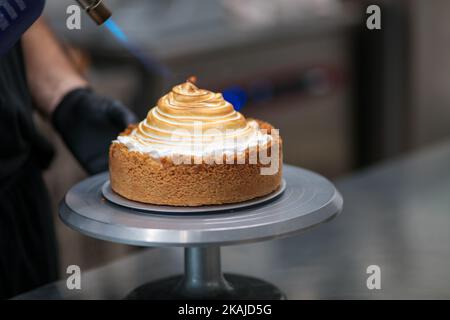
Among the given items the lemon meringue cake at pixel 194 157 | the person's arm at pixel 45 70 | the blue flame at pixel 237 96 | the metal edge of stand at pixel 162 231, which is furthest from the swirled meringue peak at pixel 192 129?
the blue flame at pixel 237 96

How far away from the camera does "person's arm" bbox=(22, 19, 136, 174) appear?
148 centimetres

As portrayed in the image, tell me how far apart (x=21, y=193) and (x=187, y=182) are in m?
0.56

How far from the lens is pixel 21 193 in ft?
4.88

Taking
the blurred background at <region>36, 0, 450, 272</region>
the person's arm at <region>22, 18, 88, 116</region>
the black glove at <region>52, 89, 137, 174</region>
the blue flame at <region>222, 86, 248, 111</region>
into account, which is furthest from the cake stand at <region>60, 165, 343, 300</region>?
the blue flame at <region>222, 86, 248, 111</region>

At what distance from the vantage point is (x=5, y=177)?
1430 mm

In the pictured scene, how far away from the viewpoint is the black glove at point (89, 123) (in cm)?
148

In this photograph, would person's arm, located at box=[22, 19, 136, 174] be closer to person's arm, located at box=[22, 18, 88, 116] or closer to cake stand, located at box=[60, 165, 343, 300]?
person's arm, located at box=[22, 18, 88, 116]

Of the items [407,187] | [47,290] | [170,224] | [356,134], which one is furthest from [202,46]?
[170,224]

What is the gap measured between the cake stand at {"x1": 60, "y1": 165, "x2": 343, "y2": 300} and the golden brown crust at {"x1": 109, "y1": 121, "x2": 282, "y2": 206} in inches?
0.7

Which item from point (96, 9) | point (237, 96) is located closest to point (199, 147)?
point (96, 9)

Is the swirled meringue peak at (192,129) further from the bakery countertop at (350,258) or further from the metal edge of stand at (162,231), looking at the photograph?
the bakery countertop at (350,258)

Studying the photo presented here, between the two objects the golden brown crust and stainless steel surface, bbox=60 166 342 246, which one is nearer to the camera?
stainless steel surface, bbox=60 166 342 246

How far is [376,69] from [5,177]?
101 inches

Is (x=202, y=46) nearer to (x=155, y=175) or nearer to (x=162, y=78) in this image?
(x=162, y=78)
